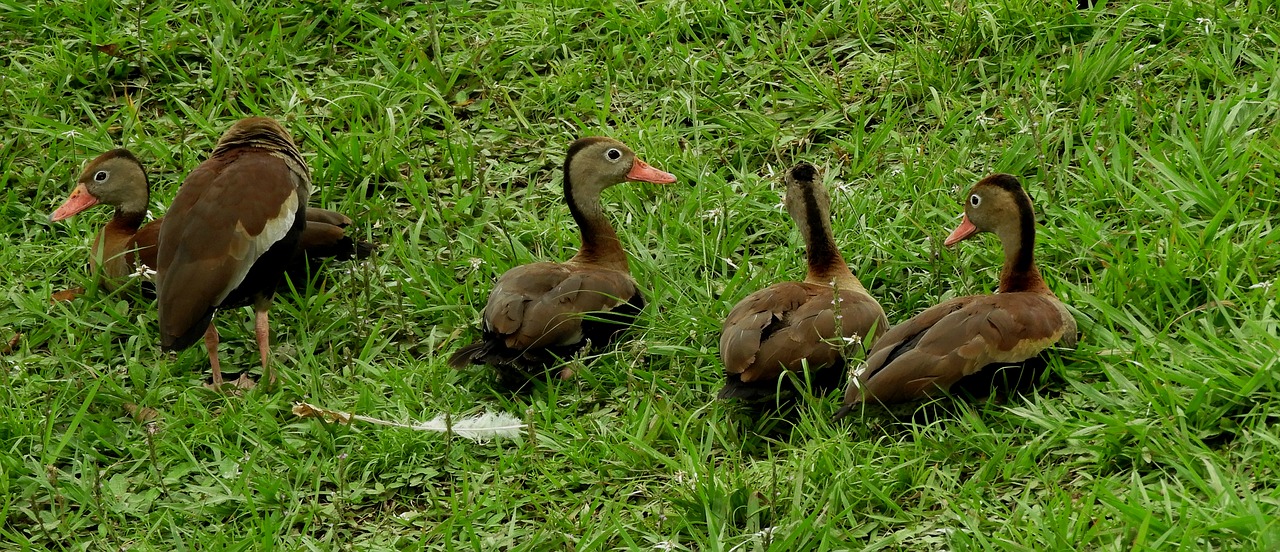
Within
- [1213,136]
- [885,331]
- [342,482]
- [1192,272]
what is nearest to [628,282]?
[885,331]

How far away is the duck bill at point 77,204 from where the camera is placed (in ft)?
20.8

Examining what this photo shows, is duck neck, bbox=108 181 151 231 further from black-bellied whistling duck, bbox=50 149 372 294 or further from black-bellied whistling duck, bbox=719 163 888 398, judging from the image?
black-bellied whistling duck, bbox=719 163 888 398

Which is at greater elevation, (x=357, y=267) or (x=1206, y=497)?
(x=1206, y=497)

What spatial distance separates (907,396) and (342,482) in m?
1.76

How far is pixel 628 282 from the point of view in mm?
5473

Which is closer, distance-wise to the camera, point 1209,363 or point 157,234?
point 1209,363

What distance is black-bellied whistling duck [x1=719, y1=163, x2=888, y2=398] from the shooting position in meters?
4.63

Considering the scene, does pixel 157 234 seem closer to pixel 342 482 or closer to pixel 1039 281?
pixel 342 482

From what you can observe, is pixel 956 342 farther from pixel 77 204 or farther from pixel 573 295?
pixel 77 204

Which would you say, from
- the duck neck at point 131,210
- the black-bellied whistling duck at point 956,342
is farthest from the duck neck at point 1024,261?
the duck neck at point 131,210

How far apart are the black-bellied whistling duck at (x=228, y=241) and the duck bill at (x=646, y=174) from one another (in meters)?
1.32

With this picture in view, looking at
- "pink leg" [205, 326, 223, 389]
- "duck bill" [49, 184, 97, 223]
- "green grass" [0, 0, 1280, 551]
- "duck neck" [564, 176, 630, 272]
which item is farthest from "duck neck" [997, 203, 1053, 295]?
"duck bill" [49, 184, 97, 223]

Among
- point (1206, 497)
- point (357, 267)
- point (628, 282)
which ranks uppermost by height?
point (1206, 497)

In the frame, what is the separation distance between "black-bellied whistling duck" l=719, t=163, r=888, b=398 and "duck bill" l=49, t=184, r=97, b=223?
10.1 feet
